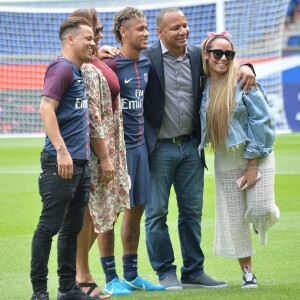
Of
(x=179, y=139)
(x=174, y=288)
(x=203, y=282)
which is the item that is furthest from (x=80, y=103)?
(x=203, y=282)

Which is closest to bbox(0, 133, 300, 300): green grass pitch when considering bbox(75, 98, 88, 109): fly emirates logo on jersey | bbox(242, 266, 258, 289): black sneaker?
bbox(242, 266, 258, 289): black sneaker

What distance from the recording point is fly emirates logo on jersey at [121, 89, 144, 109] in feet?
24.9

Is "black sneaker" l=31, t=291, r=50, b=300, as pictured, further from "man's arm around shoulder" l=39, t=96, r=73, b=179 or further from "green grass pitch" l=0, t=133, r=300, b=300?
"man's arm around shoulder" l=39, t=96, r=73, b=179

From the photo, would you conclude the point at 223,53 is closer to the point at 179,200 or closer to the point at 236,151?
the point at 236,151

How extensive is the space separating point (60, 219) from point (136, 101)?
1.48m

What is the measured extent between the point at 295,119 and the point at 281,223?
15.6 metres

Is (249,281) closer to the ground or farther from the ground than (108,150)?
closer to the ground

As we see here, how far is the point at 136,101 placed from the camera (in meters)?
7.63

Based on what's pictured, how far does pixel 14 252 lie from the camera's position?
9.38 metres

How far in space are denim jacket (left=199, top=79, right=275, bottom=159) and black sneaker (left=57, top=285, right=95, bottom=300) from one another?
1.70 m

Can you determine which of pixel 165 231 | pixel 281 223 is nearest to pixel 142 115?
pixel 165 231

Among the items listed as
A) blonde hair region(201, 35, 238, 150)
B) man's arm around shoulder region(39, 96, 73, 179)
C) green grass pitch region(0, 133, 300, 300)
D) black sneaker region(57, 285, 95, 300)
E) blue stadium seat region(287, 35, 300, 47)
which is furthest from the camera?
blue stadium seat region(287, 35, 300, 47)

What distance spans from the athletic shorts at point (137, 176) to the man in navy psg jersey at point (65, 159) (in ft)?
2.71

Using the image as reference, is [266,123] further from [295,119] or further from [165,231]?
[295,119]
